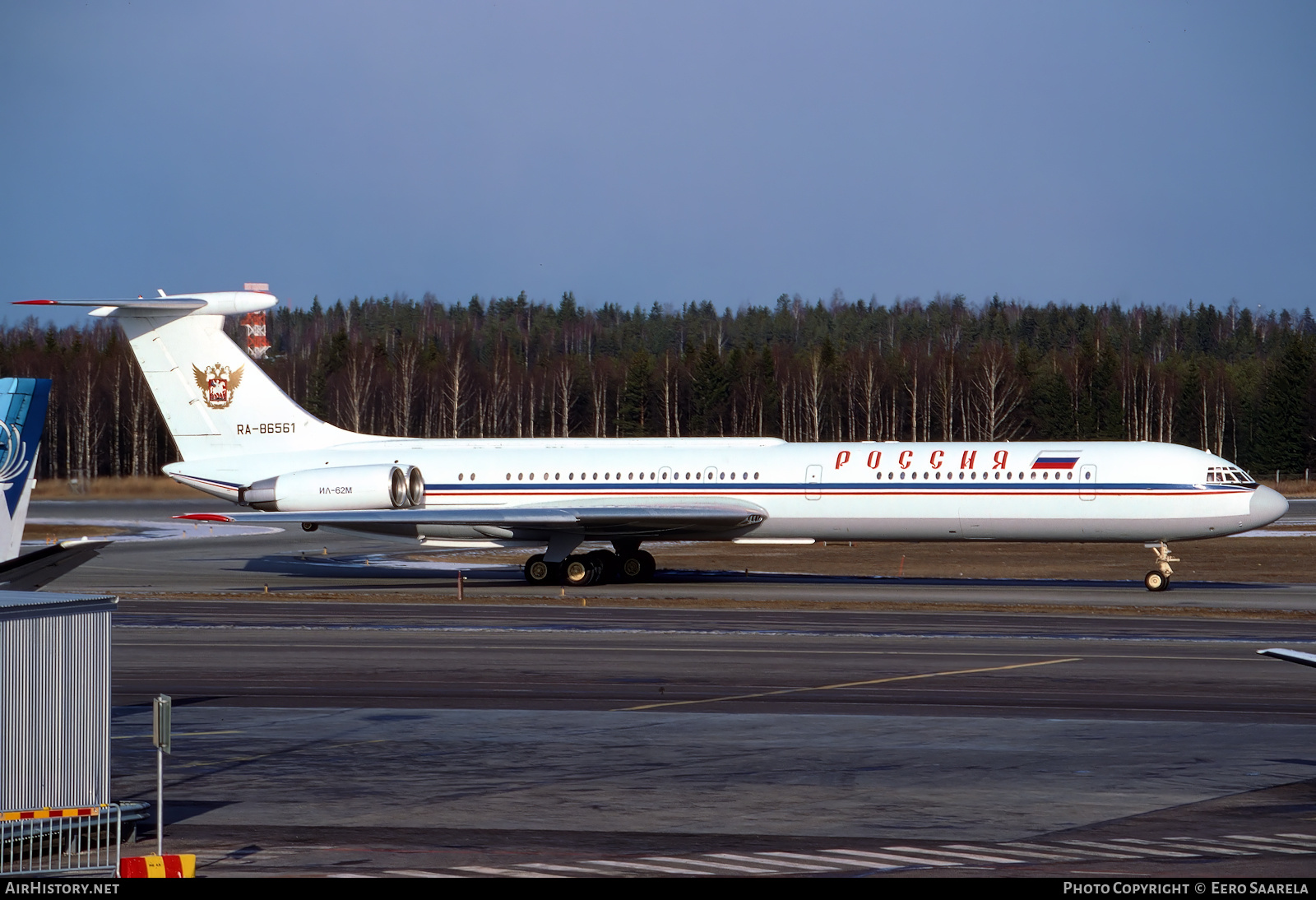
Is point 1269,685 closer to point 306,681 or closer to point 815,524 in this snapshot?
point 306,681

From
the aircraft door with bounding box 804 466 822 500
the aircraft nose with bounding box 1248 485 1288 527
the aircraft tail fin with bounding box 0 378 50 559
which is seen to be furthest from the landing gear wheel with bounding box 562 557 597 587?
the aircraft tail fin with bounding box 0 378 50 559

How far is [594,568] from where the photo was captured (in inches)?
1476

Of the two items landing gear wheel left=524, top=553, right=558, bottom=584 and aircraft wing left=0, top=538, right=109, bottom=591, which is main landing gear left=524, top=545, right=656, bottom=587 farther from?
aircraft wing left=0, top=538, right=109, bottom=591

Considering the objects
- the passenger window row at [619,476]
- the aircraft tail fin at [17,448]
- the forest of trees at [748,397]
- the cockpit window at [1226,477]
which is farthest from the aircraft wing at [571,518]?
the forest of trees at [748,397]

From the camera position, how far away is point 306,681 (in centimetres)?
2000

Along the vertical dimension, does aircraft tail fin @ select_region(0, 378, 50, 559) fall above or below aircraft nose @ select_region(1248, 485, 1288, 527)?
above

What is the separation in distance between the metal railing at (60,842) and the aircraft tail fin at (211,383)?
29043 millimetres

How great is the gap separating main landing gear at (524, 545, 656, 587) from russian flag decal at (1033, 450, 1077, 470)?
1064cm

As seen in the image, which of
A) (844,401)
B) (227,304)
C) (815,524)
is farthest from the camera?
(844,401)

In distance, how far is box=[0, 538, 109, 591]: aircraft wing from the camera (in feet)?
40.7

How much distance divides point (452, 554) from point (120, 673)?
29.5 metres

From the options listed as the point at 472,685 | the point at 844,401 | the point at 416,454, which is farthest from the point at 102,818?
the point at 844,401

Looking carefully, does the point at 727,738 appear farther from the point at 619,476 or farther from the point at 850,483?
the point at 619,476

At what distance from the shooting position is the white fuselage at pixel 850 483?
33.8 meters
